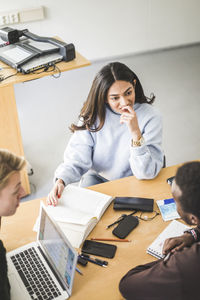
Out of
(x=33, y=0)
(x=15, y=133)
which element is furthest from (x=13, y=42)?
(x=33, y=0)

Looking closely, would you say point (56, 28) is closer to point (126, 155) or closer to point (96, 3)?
point (96, 3)

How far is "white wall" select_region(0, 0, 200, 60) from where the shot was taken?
13.8 feet

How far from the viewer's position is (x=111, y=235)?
1.51 meters

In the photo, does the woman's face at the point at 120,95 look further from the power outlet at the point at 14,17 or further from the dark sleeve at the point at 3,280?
the power outlet at the point at 14,17

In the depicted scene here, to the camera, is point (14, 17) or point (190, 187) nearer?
point (190, 187)

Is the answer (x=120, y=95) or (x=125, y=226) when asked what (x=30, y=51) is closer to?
(x=120, y=95)

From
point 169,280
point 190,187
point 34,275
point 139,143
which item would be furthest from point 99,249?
point 139,143

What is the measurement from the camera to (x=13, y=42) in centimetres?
262

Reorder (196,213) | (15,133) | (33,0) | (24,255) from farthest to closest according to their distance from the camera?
(33,0) → (15,133) → (24,255) → (196,213)

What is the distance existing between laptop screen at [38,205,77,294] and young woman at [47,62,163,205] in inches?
13.7

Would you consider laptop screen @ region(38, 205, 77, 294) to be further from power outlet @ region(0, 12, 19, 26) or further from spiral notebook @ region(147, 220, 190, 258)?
power outlet @ region(0, 12, 19, 26)

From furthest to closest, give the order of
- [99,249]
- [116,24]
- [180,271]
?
[116,24], [99,249], [180,271]

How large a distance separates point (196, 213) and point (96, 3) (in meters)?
3.73

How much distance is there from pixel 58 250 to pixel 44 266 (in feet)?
0.39
